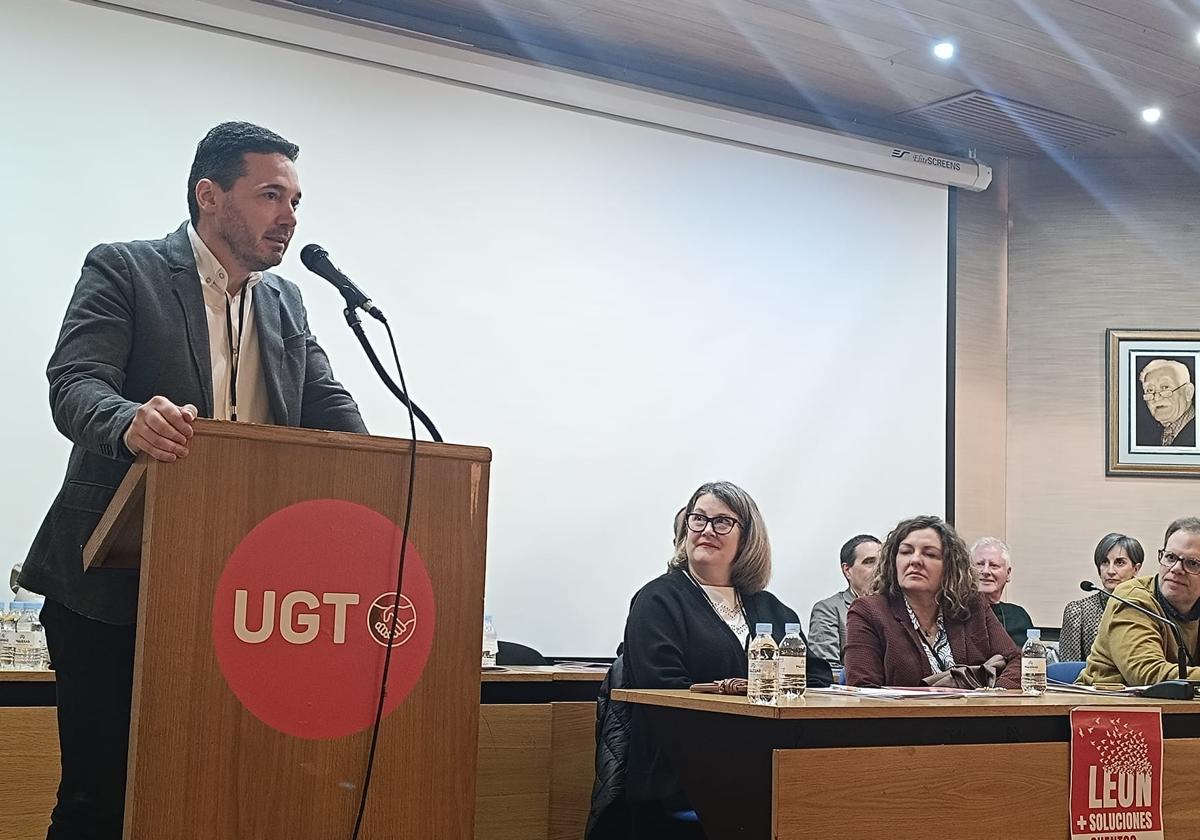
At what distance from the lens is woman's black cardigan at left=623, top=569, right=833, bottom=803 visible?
3137 millimetres

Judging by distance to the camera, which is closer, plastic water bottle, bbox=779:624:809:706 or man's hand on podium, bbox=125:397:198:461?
man's hand on podium, bbox=125:397:198:461

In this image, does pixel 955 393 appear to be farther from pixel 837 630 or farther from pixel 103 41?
pixel 103 41

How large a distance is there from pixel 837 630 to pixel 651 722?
8.19 ft

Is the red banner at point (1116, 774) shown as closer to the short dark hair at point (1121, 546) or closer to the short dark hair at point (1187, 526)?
the short dark hair at point (1187, 526)

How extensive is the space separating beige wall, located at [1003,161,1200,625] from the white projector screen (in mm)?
559

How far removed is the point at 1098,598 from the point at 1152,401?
1248mm

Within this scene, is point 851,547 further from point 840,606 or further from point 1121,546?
point 1121,546

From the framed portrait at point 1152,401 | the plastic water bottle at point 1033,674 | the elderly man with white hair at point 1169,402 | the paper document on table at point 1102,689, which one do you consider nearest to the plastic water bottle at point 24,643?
the plastic water bottle at point 1033,674

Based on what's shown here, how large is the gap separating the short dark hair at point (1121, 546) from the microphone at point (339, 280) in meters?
4.73

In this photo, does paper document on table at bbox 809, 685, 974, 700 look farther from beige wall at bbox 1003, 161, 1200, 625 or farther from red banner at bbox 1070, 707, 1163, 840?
beige wall at bbox 1003, 161, 1200, 625

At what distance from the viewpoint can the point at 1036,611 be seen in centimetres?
620

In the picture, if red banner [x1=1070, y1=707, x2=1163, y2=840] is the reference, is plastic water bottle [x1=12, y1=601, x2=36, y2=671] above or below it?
above

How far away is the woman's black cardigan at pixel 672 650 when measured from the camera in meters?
3.14

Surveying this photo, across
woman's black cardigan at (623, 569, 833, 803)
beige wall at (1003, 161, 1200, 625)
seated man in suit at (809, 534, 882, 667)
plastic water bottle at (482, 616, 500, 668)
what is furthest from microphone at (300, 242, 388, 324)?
beige wall at (1003, 161, 1200, 625)
